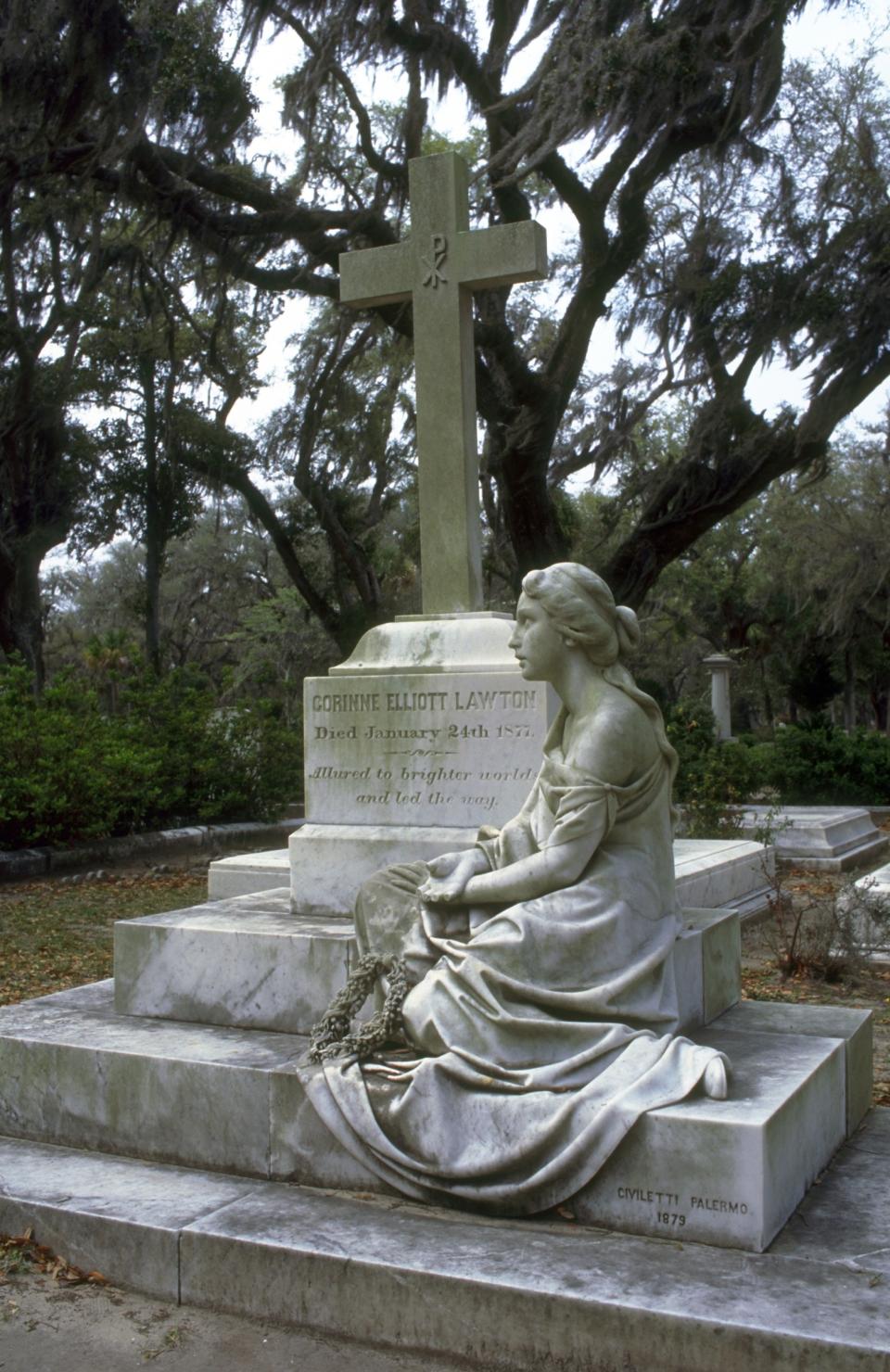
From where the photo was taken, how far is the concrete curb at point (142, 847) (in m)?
11.6

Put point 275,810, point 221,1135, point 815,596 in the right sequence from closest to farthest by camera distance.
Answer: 1. point 221,1135
2. point 275,810
3. point 815,596

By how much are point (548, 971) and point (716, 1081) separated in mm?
513

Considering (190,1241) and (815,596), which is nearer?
(190,1241)

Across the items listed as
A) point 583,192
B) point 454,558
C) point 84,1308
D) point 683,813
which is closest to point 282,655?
point 583,192

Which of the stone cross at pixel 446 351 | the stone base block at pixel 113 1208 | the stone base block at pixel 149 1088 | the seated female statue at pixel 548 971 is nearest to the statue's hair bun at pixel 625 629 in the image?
the seated female statue at pixel 548 971

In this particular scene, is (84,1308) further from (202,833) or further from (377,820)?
(202,833)

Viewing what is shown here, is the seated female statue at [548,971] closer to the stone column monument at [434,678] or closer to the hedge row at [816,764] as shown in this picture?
the stone column monument at [434,678]

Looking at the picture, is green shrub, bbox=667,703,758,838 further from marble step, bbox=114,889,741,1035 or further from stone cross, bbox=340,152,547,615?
marble step, bbox=114,889,741,1035

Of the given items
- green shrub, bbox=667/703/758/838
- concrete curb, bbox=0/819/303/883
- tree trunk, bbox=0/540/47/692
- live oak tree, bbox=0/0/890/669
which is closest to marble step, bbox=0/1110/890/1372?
green shrub, bbox=667/703/758/838

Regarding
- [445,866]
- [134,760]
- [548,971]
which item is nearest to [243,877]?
[134,760]

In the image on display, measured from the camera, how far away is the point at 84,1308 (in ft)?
11.0

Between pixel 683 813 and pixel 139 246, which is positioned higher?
pixel 139 246

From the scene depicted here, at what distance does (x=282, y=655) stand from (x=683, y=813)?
23.5 metres

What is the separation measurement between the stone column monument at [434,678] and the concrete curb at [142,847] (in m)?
6.96
